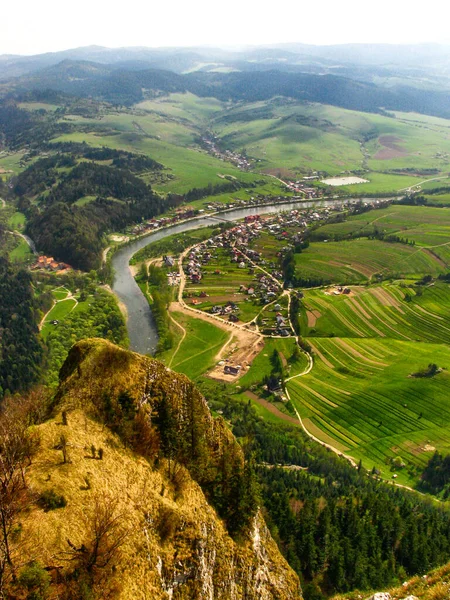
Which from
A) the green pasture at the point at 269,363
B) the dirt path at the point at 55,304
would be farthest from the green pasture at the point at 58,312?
the green pasture at the point at 269,363

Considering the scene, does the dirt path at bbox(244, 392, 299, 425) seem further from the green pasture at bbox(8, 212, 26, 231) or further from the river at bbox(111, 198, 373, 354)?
the green pasture at bbox(8, 212, 26, 231)

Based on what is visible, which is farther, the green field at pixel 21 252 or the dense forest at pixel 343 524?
the green field at pixel 21 252

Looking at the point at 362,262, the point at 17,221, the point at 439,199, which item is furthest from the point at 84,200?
the point at 439,199

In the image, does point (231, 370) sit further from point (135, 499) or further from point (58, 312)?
point (135, 499)

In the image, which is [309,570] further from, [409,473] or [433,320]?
[433,320]

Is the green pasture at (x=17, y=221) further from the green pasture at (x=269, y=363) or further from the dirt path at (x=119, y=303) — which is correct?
the green pasture at (x=269, y=363)

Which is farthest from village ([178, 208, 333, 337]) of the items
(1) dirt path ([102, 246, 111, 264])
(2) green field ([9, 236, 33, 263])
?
(2) green field ([9, 236, 33, 263])

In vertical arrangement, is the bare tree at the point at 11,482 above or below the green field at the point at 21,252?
above
